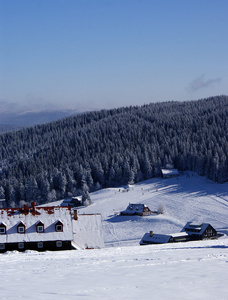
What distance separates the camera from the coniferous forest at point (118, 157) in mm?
106125

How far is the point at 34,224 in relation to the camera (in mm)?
33031

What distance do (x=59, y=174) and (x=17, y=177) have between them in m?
16.3

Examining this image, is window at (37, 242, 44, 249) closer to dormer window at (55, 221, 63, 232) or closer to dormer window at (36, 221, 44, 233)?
dormer window at (36, 221, 44, 233)

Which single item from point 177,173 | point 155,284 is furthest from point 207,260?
point 177,173

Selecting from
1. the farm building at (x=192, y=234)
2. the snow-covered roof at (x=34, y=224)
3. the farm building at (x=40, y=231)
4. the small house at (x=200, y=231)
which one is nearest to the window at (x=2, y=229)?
the farm building at (x=40, y=231)

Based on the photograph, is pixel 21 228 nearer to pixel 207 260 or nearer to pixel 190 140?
pixel 207 260

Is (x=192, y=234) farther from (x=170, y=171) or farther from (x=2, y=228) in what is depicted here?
(x=170, y=171)

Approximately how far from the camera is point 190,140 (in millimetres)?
125500

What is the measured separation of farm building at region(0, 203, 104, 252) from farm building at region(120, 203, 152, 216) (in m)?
37.9

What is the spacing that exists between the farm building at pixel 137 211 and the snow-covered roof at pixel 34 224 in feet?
128

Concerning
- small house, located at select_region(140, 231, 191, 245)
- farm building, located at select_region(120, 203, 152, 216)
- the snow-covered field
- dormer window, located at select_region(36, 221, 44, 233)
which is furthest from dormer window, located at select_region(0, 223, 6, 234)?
farm building, located at select_region(120, 203, 152, 216)

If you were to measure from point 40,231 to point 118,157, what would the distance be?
82546 millimetres

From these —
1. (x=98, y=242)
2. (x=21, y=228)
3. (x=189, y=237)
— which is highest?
(x=21, y=228)

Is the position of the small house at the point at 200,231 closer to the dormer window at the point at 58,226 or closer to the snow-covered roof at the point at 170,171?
the dormer window at the point at 58,226
